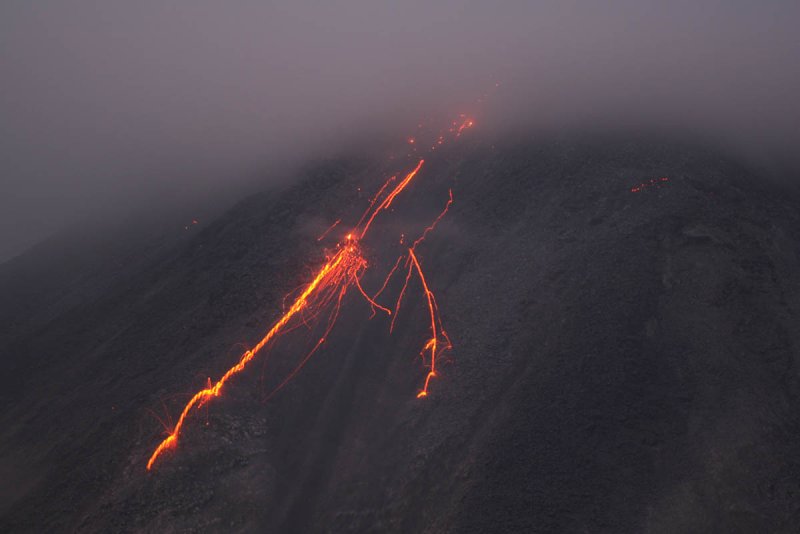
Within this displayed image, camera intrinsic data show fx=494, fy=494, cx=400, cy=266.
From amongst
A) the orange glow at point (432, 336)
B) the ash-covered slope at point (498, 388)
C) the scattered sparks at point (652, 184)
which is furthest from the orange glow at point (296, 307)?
the scattered sparks at point (652, 184)

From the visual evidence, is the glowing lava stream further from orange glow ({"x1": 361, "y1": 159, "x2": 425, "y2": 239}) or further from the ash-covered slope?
the ash-covered slope

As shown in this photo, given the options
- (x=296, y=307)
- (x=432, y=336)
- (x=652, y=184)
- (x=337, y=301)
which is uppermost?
(x=296, y=307)

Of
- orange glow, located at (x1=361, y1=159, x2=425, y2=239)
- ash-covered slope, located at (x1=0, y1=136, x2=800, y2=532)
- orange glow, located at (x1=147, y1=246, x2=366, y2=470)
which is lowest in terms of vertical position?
ash-covered slope, located at (x1=0, y1=136, x2=800, y2=532)

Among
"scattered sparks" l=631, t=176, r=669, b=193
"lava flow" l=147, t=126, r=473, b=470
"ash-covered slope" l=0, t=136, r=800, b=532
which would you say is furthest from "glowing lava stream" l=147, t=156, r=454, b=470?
"scattered sparks" l=631, t=176, r=669, b=193

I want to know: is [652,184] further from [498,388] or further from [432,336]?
[498,388]

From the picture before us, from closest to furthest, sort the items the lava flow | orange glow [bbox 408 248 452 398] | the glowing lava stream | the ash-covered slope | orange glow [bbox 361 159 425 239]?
the ash-covered slope, the glowing lava stream, the lava flow, orange glow [bbox 408 248 452 398], orange glow [bbox 361 159 425 239]

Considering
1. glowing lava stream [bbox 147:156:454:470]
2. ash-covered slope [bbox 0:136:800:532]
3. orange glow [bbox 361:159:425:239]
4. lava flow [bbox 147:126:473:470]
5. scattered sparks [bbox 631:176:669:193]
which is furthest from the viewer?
orange glow [bbox 361:159:425:239]

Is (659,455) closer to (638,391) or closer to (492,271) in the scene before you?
(638,391)

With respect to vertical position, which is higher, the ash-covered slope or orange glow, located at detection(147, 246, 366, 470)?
orange glow, located at detection(147, 246, 366, 470)

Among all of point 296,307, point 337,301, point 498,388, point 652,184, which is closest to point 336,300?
point 337,301
